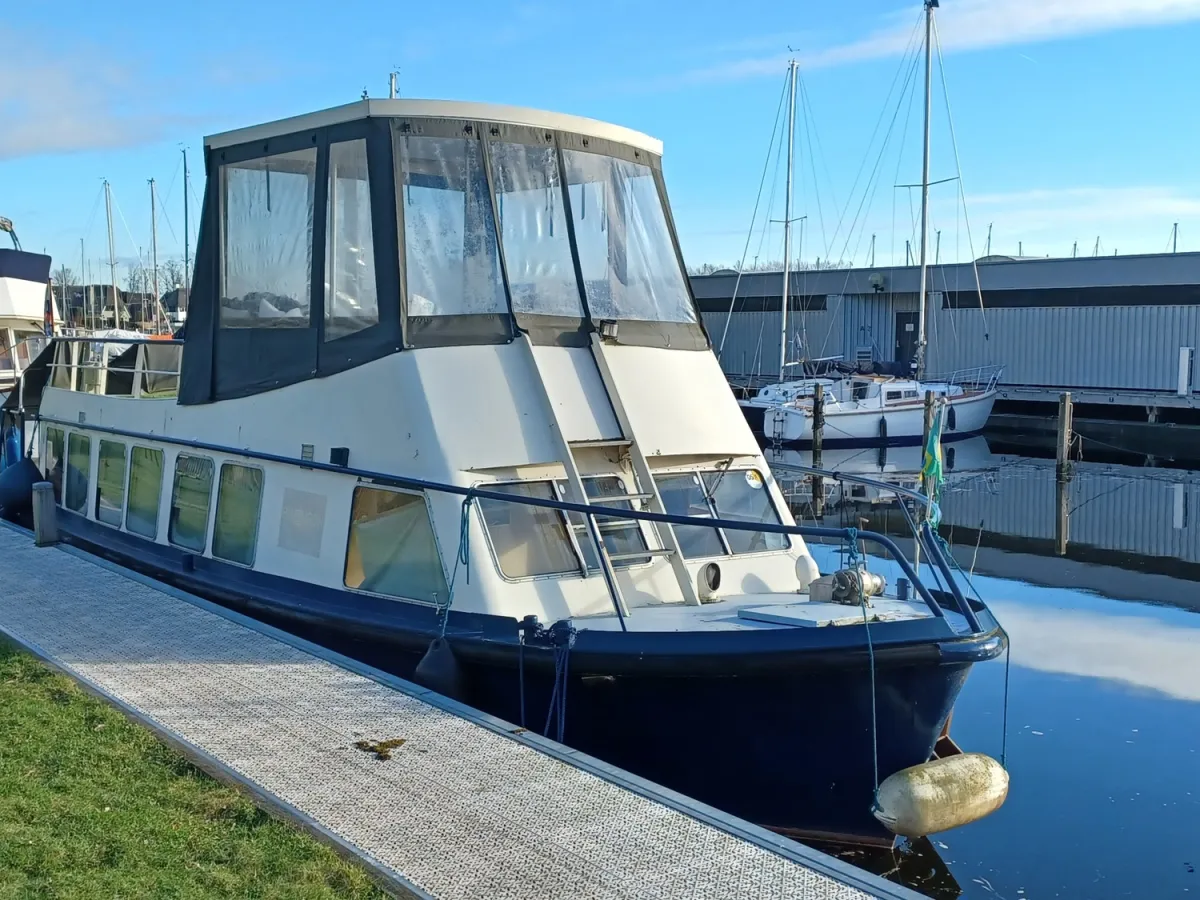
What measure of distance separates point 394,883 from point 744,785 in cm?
261

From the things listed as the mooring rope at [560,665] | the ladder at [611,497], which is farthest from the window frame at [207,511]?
the mooring rope at [560,665]

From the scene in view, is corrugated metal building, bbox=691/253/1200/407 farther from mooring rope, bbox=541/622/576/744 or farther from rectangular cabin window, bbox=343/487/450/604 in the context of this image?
mooring rope, bbox=541/622/576/744

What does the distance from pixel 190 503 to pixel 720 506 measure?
469 cm

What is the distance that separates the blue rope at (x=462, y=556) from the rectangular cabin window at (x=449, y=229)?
160cm

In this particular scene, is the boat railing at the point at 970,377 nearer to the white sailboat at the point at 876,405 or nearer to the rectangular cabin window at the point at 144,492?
the white sailboat at the point at 876,405

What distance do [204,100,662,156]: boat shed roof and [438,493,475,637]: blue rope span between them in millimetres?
2914

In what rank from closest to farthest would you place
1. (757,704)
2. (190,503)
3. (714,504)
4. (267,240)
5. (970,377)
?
(757,704)
(714,504)
(267,240)
(190,503)
(970,377)

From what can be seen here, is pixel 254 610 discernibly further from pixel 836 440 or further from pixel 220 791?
pixel 836 440

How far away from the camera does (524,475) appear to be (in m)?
8.13

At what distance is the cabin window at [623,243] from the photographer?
9023 mm

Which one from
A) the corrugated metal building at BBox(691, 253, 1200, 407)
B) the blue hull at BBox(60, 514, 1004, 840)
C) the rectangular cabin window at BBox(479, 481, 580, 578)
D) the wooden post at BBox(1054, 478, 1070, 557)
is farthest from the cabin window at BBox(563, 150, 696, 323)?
the corrugated metal building at BBox(691, 253, 1200, 407)

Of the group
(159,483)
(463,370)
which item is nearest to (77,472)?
(159,483)

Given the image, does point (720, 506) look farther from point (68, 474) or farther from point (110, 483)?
point (68, 474)

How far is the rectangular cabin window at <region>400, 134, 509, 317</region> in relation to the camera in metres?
8.41
